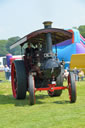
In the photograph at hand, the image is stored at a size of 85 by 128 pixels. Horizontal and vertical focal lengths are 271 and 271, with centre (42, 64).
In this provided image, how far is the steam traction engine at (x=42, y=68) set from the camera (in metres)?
7.12

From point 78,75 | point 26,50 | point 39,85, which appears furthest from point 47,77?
point 78,75

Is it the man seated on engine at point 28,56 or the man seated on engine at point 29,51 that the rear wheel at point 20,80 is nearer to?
the man seated on engine at point 28,56

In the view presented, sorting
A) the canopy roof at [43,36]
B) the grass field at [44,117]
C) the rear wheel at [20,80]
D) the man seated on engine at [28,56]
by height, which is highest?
the canopy roof at [43,36]

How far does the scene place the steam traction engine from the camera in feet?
23.4

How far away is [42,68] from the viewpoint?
7438 millimetres

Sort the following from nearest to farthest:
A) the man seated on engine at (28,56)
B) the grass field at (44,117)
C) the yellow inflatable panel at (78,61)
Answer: the grass field at (44,117)
the man seated on engine at (28,56)
the yellow inflatable panel at (78,61)

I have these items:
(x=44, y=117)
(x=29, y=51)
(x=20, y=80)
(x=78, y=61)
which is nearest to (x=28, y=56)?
(x=29, y=51)

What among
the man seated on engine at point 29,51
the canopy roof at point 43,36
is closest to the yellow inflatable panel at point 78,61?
the canopy roof at point 43,36

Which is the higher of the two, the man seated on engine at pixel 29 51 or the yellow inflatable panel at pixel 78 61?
the man seated on engine at pixel 29 51

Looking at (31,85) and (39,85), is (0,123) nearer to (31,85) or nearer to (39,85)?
(31,85)

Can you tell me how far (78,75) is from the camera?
1870cm

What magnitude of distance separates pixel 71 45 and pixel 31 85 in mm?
16657

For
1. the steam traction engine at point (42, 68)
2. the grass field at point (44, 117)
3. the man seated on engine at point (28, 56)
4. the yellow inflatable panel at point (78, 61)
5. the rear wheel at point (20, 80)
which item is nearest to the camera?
the grass field at point (44, 117)

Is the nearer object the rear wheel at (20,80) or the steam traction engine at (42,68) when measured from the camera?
the steam traction engine at (42,68)
